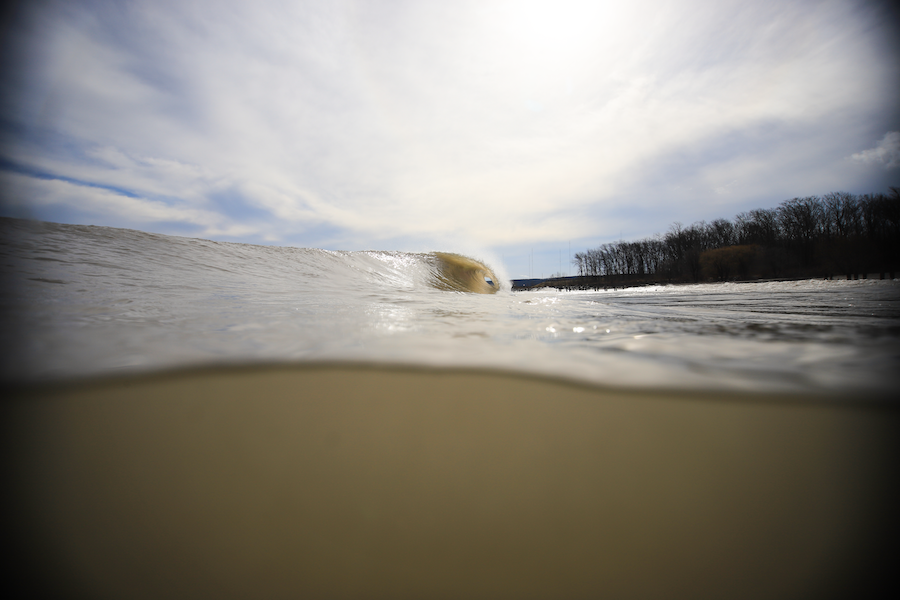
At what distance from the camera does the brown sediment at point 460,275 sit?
31.7 ft

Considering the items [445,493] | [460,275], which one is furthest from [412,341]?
[460,275]

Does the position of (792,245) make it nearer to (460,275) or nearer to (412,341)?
(460,275)

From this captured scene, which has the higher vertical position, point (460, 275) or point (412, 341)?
point (460, 275)

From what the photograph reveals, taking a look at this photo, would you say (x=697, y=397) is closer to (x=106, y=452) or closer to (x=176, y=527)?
(x=176, y=527)

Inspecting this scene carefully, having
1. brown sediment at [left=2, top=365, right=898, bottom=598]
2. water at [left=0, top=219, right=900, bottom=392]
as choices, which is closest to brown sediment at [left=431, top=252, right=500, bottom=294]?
water at [left=0, top=219, right=900, bottom=392]

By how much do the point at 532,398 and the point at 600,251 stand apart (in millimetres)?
43749

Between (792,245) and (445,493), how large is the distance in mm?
28036

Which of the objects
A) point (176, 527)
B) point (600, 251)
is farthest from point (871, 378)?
point (600, 251)

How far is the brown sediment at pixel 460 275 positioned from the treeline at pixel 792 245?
11.5 metres

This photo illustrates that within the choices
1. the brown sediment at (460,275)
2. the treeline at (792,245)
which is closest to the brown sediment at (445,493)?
the brown sediment at (460,275)

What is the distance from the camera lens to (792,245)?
19562mm

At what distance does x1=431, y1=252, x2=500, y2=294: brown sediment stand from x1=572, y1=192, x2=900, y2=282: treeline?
37.6 feet

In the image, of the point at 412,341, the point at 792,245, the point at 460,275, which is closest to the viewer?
the point at 412,341

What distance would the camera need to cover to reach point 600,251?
132 feet
